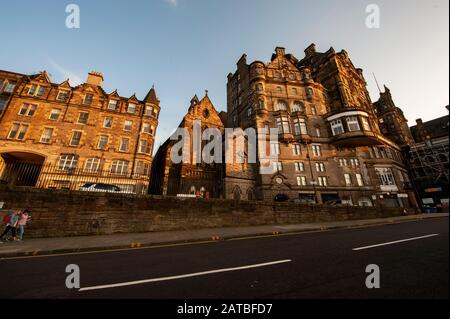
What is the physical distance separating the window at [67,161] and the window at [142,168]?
7.45 meters

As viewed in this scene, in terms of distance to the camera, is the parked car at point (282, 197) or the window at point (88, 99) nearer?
the parked car at point (282, 197)

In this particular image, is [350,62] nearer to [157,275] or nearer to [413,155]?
[413,155]

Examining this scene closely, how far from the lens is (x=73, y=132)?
25172 millimetres

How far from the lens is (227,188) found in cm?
2522

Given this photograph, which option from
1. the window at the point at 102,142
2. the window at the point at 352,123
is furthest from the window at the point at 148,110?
the window at the point at 352,123

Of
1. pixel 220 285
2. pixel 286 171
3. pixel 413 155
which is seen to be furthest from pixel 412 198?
pixel 220 285

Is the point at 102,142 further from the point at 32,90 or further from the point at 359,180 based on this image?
the point at 359,180

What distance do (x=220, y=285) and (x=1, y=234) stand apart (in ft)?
42.7

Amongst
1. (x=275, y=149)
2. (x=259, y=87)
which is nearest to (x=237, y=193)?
(x=275, y=149)

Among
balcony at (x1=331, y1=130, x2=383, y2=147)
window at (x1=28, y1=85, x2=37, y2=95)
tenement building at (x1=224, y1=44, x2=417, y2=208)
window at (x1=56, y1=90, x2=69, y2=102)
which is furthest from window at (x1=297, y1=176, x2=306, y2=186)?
window at (x1=28, y1=85, x2=37, y2=95)

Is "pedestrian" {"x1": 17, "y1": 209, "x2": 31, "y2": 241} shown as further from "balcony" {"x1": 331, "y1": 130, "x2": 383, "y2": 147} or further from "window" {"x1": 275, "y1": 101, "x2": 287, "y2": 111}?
"balcony" {"x1": 331, "y1": 130, "x2": 383, "y2": 147}

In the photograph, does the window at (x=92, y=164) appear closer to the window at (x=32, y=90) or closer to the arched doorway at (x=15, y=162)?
the arched doorway at (x=15, y=162)

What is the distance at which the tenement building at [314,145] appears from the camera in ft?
92.2

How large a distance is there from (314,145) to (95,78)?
39197mm
